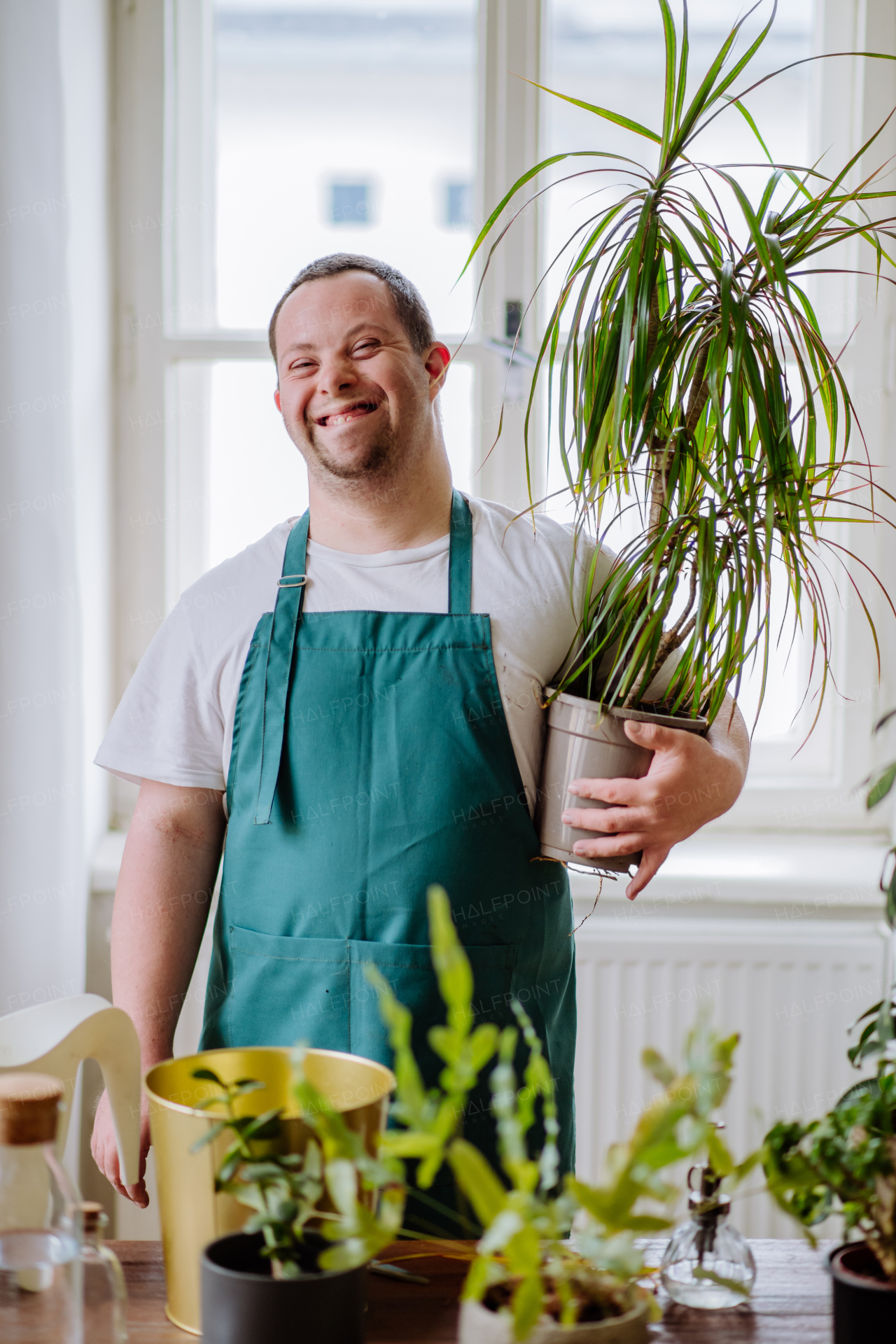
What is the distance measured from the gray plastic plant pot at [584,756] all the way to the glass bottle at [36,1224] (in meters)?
0.71

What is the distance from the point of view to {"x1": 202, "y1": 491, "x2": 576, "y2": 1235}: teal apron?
136 centimetres

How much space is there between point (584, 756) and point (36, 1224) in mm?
735

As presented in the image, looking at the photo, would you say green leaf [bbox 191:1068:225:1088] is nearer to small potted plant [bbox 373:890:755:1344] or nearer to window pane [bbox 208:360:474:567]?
small potted plant [bbox 373:890:755:1344]

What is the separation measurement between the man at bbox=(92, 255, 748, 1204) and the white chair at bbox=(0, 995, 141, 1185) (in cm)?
51

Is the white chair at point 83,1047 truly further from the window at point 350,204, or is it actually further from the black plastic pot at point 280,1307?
the window at point 350,204

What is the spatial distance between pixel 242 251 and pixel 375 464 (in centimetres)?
129

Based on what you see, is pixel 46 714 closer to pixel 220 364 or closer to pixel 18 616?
pixel 18 616

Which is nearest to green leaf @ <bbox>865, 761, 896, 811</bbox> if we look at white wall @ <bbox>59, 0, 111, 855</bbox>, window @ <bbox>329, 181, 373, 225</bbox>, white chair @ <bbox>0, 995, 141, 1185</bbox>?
white chair @ <bbox>0, 995, 141, 1185</bbox>

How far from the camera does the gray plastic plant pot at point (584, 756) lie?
4.06 ft

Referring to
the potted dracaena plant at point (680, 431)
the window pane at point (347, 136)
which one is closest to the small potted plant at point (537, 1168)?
the potted dracaena plant at point (680, 431)

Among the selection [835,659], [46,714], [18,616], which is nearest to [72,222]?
[18,616]

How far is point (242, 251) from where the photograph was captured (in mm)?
2518

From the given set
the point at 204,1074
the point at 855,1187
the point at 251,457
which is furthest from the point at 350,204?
the point at 855,1187

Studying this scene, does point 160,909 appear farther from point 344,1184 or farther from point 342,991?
point 344,1184
